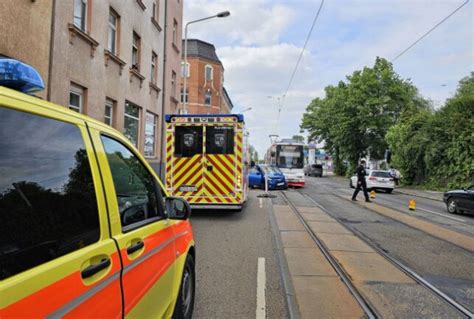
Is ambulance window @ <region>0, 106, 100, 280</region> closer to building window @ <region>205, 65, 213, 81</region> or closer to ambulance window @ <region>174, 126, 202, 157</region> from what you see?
ambulance window @ <region>174, 126, 202, 157</region>

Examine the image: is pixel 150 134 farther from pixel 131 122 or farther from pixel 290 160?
pixel 290 160

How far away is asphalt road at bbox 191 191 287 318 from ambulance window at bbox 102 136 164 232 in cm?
167

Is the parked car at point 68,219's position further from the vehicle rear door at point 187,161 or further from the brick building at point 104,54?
the vehicle rear door at point 187,161

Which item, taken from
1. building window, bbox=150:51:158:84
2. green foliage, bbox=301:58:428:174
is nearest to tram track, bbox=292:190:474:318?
building window, bbox=150:51:158:84

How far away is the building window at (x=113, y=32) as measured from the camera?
13.7 meters

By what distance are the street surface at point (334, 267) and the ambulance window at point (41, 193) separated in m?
2.58

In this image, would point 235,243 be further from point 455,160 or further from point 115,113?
point 455,160

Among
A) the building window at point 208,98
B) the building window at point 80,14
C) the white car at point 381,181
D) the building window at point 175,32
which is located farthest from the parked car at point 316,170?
the building window at point 80,14

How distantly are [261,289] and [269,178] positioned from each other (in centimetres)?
1831

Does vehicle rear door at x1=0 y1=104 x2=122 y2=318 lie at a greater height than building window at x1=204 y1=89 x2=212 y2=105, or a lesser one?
lesser

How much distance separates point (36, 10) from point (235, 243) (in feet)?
23.5

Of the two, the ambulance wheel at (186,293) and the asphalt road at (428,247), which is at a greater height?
the ambulance wheel at (186,293)

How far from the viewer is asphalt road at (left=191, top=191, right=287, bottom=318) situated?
4.24m

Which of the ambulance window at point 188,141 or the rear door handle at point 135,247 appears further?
the ambulance window at point 188,141
